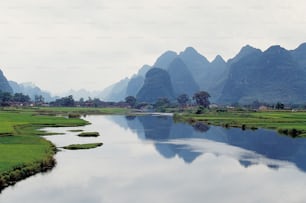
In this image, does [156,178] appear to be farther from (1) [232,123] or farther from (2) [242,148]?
(1) [232,123]

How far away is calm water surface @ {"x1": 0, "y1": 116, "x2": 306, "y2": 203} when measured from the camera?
2078cm

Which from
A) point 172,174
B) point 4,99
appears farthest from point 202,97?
point 172,174

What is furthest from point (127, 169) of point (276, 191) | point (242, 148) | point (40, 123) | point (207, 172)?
point (40, 123)

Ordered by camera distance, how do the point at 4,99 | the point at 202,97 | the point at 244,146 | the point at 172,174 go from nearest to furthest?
1. the point at 172,174
2. the point at 244,146
3. the point at 4,99
4. the point at 202,97

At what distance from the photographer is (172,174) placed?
26.8 meters

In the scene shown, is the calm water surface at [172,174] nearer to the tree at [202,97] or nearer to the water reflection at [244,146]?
the water reflection at [244,146]

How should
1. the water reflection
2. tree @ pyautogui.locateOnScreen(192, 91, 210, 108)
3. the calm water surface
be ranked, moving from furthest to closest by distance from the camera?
tree @ pyautogui.locateOnScreen(192, 91, 210, 108), the water reflection, the calm water surface

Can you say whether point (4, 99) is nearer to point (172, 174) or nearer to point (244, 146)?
point (244, 146)

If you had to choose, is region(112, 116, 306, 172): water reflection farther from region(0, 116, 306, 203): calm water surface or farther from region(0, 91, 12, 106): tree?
region(0, 91, 12, 106): tree

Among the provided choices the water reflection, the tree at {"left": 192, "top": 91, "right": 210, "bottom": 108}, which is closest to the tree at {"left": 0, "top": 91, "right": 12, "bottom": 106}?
the tree at {"left": 192, "top": 91, "right": 210, "bottom": 108}

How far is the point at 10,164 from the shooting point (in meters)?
23.6

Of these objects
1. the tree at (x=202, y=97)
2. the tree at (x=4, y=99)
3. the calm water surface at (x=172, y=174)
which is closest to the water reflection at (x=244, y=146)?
the calm water surface at (x=172, y=174)

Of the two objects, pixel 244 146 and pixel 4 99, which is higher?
pixel 4 99

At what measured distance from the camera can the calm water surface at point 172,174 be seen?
68.2 ft
